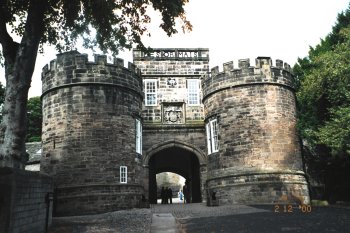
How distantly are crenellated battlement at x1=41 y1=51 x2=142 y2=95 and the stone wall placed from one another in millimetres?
8206

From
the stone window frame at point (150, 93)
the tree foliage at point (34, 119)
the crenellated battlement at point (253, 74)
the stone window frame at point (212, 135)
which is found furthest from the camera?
the tree foliage at point (34, 119)

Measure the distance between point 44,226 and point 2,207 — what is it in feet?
10.6

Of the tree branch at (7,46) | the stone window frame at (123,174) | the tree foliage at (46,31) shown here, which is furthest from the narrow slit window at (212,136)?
the tree branch at (7,46)

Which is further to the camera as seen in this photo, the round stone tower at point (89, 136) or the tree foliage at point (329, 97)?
the round stone tower at point (89, 136)

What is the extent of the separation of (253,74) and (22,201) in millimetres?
14363

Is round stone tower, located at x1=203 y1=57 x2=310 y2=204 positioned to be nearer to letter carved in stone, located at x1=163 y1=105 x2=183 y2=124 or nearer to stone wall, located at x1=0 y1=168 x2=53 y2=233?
letter carved in stone, located at x1=163 y1=105 x2=183 y2=124

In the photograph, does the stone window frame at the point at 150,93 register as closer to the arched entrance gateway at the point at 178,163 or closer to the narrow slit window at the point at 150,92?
the narrow slit window at the point at 150,92

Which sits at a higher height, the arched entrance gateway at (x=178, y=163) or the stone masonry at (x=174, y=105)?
→ the stone masonry at (x=174, y=105)

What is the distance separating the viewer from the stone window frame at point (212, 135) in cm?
2005

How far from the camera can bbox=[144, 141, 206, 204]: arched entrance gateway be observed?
846 inches

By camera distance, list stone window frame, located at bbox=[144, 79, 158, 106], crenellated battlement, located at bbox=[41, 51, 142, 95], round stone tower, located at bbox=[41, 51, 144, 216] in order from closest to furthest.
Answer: round stone tower, located at bbox=[41, 51, 144, 216] → crenellated battlement, located at bbox=[41, 51, 142, 95] → stone window frame, located at bbox=[144, 79, 158, 106]

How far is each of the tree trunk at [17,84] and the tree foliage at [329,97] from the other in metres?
12.5

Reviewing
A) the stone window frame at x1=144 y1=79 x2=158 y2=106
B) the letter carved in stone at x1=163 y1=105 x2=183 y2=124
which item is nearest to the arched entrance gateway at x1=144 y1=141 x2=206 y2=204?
the letter carved in stone at x1=163 y1=105 x2=183 y2=124

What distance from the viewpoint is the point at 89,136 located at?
674 inches
